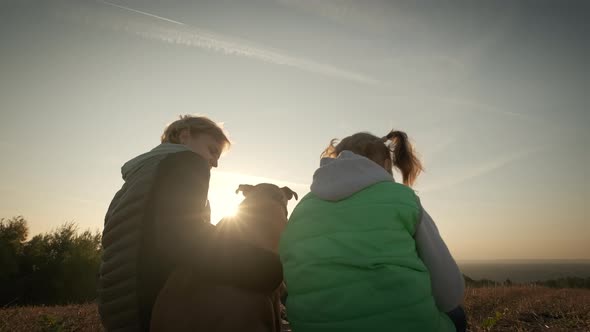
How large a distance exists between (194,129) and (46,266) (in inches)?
1502

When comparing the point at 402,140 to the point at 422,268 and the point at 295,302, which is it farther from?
the point at 295,302

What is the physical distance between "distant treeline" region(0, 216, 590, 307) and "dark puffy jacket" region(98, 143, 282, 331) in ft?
111

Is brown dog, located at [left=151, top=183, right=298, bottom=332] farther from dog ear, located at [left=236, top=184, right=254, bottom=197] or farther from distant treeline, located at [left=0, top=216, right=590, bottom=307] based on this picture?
distant treeline, located at [left=0, top=216, right=590, bottom=307]

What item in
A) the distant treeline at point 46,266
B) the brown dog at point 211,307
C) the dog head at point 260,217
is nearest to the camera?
the brown dog at point 211,307

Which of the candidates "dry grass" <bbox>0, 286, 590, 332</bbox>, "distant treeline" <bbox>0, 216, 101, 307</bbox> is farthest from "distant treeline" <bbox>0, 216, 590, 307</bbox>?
"dry grass" <bbox>0, 286, 590, 332</bbox>

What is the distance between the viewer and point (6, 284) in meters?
28.5

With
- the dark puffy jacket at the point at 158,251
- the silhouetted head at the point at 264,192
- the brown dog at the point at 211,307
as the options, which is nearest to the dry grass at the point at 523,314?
the silhouetted head at the point at 264,192

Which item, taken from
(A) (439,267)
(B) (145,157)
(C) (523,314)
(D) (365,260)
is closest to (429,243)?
(A) (439,267)

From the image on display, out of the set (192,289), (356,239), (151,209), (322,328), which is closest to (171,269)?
(192,289)

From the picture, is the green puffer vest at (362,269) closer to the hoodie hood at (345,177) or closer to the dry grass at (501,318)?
the hoodie hood at (345,177)

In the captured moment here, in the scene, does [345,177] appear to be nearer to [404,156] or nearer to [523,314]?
[404,156]

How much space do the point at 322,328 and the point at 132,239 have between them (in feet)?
5.02

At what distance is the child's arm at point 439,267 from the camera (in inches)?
87.4

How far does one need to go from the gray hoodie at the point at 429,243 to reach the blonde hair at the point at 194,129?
205cm
